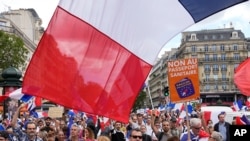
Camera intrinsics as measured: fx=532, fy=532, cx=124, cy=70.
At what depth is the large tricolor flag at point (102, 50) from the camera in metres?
5.05

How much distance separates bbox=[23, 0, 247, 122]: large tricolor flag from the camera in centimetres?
505

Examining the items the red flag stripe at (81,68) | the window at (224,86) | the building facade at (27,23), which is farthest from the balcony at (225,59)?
the red flag stripe at (81,68)

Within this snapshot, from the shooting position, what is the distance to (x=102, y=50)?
5.41 m

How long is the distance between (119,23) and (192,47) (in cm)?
13116

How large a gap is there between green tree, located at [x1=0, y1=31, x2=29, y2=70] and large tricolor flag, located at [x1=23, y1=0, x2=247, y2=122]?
56381 mm

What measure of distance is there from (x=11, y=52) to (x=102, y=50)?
5790cm

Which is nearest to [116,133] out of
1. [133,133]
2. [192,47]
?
[133,133]

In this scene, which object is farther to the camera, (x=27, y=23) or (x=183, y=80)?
(x=27, y=23)

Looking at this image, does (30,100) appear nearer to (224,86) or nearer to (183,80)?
(183,80)

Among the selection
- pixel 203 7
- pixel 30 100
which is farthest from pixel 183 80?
pixel 30 100

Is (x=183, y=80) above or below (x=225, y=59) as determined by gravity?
below

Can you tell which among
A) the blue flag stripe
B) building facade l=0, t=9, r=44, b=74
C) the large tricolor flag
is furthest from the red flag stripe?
building facade l=0, t=9, r=44, b=74

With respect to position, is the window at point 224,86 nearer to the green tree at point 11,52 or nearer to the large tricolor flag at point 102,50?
the green tree at point 11,52

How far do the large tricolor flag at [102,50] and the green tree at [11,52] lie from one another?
185ft
